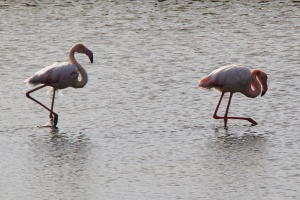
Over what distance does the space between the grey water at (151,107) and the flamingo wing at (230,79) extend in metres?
0.35

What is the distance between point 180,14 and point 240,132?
969cm

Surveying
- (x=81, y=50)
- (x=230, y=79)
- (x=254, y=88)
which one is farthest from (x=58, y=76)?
(x=254, y=88)

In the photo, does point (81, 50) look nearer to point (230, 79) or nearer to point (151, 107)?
point (151, 107)

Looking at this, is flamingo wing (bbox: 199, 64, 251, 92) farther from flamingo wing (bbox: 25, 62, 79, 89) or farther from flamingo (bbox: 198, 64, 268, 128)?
flamingo wing (bbox: 25, 62, 79, 89)

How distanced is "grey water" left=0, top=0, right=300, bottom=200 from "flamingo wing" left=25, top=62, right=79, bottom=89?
41 cm

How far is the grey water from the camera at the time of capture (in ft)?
30.8

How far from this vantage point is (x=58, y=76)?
12570mm

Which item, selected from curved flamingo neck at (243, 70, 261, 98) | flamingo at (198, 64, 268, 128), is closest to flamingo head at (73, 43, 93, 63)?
flamingo at (198, 64, 268, 128)

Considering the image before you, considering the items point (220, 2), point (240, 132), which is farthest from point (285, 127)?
point (220, 2)

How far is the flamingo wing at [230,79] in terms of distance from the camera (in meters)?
12.6

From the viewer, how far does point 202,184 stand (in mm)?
9219

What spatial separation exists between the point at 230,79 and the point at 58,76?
6.88 feet

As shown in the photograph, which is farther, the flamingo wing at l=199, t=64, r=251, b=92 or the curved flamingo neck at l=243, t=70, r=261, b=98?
the curved flamingo neck at l=243, t=70, r=261, b=98

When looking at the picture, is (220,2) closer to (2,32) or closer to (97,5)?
(97,5)
